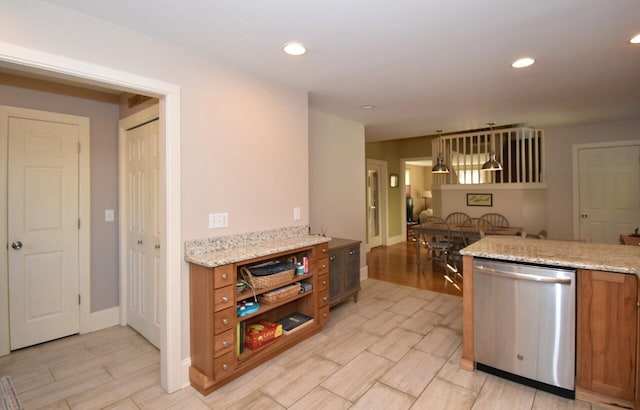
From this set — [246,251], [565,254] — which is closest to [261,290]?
[246,251]

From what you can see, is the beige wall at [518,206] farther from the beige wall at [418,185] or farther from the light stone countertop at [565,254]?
the beige wall at [418,185]

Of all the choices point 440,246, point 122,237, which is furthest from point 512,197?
point 122,237

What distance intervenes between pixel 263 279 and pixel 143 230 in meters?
1.35

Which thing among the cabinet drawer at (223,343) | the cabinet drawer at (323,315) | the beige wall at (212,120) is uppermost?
the beige wall at (212,120)

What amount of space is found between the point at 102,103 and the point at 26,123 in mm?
645

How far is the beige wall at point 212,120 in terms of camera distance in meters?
1.81

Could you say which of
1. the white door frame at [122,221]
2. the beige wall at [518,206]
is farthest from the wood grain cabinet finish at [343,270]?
the beige wall at [518,206]

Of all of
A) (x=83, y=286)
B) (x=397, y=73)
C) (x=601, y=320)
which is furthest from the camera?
(x=83, y=286)

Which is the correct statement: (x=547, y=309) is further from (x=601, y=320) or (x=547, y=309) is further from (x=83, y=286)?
(x=83, y=286)

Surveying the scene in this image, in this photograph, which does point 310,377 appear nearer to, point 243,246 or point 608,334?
point 243,246

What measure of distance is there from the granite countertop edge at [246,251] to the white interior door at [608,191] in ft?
16.2

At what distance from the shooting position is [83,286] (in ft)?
10.3

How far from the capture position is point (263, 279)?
2.53m

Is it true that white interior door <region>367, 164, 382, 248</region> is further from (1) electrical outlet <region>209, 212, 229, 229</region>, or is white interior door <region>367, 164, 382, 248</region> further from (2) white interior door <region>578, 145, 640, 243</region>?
(1) electrical outlet <region>209, 212, 229, 229</region>
